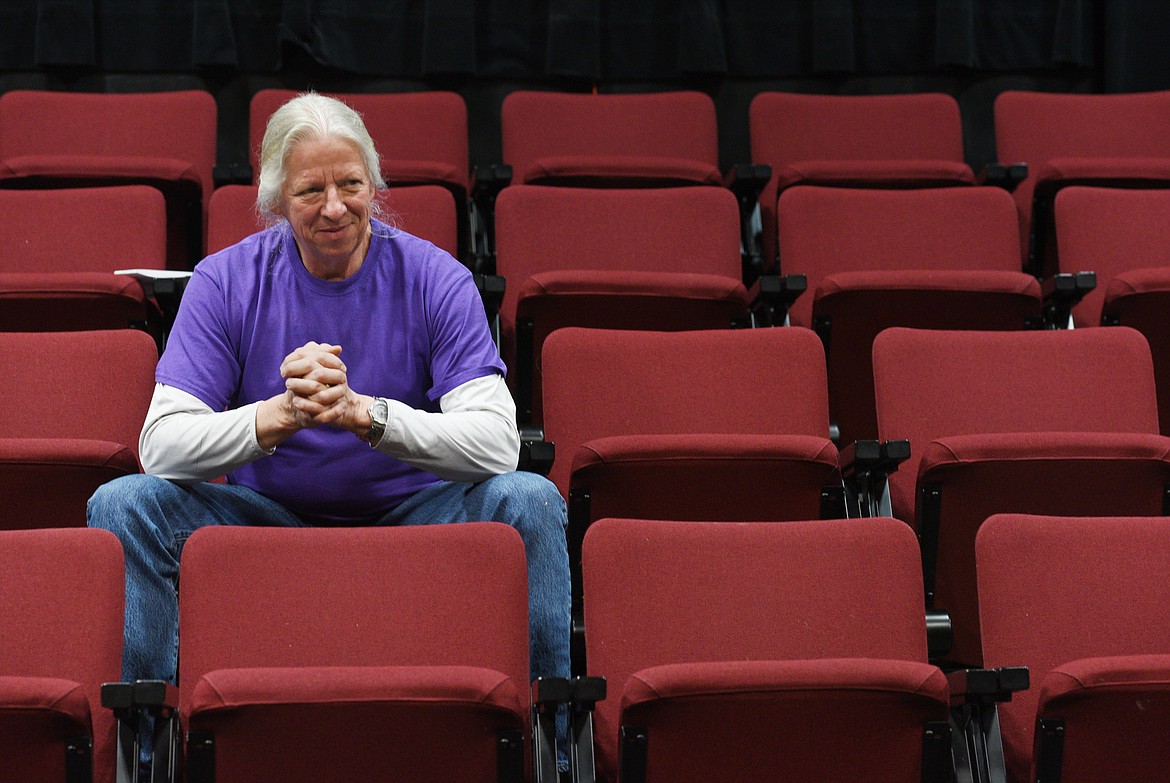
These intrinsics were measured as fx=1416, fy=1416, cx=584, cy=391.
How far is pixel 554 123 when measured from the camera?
1.09 m

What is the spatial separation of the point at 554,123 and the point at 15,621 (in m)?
0.68

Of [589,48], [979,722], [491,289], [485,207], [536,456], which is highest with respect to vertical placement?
[589,48]

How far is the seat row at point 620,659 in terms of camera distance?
0.43m

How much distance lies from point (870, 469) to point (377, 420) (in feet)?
0.73

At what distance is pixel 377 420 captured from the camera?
1.84 ft

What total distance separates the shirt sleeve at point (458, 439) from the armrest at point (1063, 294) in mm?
375

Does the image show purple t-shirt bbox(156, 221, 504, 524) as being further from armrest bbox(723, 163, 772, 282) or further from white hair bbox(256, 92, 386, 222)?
armrest bbox(723, 163, 772, 282)

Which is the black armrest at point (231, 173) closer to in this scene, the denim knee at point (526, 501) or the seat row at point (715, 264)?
the seat row at point (715, 264)

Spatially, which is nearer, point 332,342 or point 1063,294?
point 332,342

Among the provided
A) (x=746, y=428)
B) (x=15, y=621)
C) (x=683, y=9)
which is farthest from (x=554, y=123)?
(x=15, y=621)

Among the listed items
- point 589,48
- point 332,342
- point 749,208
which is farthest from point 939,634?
point 589,48

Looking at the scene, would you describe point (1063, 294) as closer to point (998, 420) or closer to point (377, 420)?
point (998, 420)

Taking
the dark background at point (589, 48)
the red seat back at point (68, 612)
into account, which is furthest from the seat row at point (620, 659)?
the dark background at point (589, 48)

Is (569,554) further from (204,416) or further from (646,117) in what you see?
(646,117)
